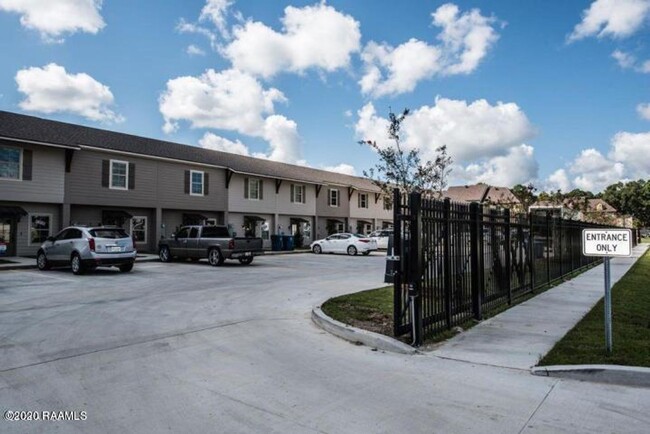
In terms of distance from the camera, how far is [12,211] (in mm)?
20625

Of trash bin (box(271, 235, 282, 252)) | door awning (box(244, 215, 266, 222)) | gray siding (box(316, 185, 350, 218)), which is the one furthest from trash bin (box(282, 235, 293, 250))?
gray siding (box(316, 185, 350, 218))

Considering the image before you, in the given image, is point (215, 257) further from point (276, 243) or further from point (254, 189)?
point (254, 189)

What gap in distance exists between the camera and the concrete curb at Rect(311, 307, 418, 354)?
6648 millimetres

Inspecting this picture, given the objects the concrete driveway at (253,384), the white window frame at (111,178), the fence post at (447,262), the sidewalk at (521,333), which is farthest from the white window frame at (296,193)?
the fence post at (447,262)

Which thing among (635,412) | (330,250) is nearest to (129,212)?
(330,250)

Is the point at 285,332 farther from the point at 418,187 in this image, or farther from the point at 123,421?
the point at 418,187

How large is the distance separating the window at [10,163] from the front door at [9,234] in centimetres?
200

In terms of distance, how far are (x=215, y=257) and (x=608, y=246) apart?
55.4 ft

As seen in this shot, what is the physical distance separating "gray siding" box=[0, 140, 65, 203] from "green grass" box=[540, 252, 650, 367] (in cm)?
2284

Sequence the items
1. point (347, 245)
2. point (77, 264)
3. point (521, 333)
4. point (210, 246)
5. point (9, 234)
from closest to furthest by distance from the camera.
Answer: point (521, 333), point (77, 264), point (210, 246), point (9, 234), point (347, 245)

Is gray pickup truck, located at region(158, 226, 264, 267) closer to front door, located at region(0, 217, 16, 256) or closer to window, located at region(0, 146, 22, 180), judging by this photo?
front door, located at region(0, 217, 16, 256)

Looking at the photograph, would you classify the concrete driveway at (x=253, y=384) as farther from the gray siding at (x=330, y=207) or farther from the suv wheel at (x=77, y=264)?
the gray siding at (x=330, y=207)

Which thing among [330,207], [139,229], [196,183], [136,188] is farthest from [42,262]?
[330,207]

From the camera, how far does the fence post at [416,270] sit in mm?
6844
